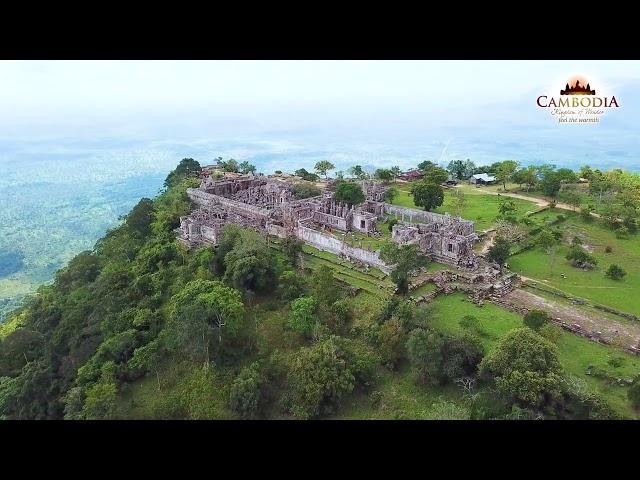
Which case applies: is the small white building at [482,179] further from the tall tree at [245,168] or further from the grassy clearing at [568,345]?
the grassy clearing at [568,345]

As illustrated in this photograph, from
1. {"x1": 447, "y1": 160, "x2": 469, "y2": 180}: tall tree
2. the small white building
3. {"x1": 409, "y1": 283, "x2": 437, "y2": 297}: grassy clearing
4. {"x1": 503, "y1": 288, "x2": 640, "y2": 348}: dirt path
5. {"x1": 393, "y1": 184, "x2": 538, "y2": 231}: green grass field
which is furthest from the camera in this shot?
{"x1": 447, "y1": 160, "x2": 469, "y2": 180}: tall tree

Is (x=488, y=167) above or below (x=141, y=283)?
above

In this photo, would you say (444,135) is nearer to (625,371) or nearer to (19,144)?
(19,144)

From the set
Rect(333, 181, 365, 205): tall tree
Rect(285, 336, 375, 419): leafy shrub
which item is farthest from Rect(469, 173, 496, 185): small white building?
Rect(285, 336, 375, 419): leafy shrub

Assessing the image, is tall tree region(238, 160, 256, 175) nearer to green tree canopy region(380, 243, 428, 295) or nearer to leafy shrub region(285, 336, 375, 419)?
green tree canopy region(380, 243, 428, 295)

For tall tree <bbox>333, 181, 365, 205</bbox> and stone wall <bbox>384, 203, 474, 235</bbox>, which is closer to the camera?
stone wall <bbox>384, 203, 474, 235</bbox>

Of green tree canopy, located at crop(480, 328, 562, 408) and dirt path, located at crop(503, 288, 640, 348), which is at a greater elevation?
green tree canopy, located at crop(480, 328, 562, 408)

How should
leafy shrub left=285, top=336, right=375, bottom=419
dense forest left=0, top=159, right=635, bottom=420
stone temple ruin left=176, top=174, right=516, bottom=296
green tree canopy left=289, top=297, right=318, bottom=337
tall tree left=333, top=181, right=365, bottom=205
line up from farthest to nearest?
tall tree left=333, top=181, right=365, bottom=205, stone temple ruin left=176, top=174, right=516, bottom=296, green tree canopy left=289, top=297, right=318, bottom=337, leafy shrub left=285, top=336, right=375, bottom=419, dense forest left=0, top=159, right=635, bottom=420

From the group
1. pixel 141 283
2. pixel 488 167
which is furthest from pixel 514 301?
pixel 488 167
